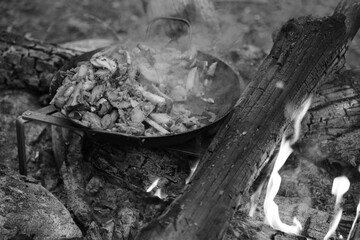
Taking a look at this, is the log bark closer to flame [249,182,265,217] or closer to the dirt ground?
flame [249,182,265,217]

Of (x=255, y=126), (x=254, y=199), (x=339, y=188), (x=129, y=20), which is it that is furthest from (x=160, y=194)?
(x=129, y=20)

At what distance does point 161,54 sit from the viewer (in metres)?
3.54

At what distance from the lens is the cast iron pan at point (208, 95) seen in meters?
2.72

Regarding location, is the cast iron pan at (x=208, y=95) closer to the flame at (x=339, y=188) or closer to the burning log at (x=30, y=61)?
the burning log at (x=30, y=61)

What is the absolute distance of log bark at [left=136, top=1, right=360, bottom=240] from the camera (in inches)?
88.6

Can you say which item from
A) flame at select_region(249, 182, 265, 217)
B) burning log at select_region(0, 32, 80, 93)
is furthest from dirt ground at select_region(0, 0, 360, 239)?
flame at select_region(249, 182, 265, 217)

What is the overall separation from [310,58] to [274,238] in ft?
4.77

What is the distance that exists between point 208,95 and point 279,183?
0.96 meters

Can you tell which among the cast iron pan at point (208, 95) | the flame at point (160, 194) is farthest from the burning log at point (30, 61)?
the flame at point (160, 194)

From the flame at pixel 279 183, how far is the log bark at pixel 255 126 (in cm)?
23

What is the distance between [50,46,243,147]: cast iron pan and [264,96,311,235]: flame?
0.55m

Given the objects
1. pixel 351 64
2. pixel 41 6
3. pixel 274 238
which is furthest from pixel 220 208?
pixel 41 6

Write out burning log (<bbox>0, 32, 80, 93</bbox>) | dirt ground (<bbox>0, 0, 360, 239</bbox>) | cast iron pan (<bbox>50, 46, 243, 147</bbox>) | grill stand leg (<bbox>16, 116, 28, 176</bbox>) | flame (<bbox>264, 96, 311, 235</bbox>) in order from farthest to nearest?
dirt ground (<bbox>0, 0, 360, 239</bbox>) < burning log (<bbox>0, 32, 80, 93</bbox>) < grill stand leg (<bbox>16, 116, 28, 176</bbox>) < flame (<bbox>264, 96, 311, 235</bbox>) < cast iron pan (<bbox>50, 46, 243, 147</bbox>)

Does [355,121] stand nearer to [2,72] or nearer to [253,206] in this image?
[253,206]
